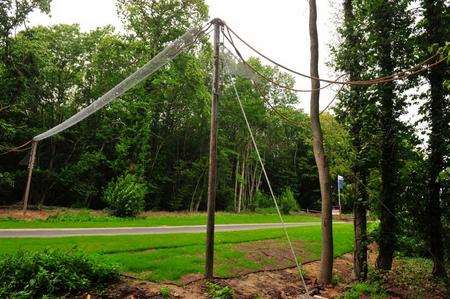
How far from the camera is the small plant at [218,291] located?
8453mm

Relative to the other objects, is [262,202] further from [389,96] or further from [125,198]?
[389,96]

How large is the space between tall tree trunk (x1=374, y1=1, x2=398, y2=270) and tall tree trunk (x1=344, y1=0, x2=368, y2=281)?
20.5 inches

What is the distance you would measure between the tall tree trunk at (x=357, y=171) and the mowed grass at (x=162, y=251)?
267 centimetres

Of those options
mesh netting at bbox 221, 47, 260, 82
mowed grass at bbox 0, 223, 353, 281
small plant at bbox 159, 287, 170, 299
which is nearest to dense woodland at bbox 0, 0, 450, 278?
mesh netting at bbox 221, 47, 260, 82

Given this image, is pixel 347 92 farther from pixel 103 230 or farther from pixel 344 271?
pixel 103 230

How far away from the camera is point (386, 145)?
1162 centimetres

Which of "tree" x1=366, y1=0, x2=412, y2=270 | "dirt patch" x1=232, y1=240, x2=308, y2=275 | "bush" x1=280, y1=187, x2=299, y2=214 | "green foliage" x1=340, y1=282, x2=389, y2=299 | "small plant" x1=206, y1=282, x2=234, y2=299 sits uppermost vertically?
"tree" x1=366, y1=0, x2=412, y2=270

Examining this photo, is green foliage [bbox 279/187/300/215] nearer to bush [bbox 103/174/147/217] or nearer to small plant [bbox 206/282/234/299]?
bush [bbox 103/174/147/217]

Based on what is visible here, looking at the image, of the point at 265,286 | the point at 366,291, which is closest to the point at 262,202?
the point at 366,291

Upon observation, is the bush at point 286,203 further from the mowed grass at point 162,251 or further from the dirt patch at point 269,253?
the dirt patch at point 269,253

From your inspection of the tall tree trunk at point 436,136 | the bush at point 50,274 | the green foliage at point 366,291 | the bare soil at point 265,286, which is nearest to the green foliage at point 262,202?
the bare soil at point 265,286

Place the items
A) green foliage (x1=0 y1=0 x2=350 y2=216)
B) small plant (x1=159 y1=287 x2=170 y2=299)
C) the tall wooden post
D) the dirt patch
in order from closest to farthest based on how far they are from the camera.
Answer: small plant (x1=159 y1=287 x2=170 y2=299)
the tall wooden post
the dirt patch
green foliage (x1=0 y1=0 x2=350 y2=216)

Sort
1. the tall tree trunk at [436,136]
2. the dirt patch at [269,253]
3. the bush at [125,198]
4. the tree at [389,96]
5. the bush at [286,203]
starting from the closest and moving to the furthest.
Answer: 1. the tall tree trunk at [436,136]
2. the tree at [389,96]
3. the dirt patch at [269,253]
4. the bush at [125,198]
5. the bush at [286,203]

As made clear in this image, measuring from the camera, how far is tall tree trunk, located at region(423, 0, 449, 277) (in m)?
11.0
